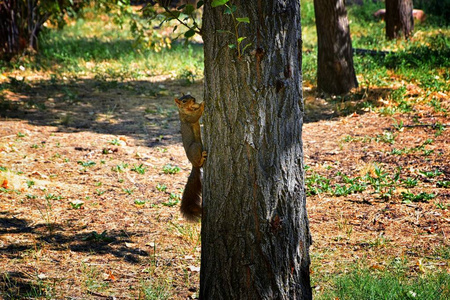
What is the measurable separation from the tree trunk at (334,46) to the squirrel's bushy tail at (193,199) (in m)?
5.80

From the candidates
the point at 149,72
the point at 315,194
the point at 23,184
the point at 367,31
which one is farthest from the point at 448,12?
the point at 23,184

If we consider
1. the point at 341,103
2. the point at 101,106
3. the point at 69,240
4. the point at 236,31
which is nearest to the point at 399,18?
the point at 341,103

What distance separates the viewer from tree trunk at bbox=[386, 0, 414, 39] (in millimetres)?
12836

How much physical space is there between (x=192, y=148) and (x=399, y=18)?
426 inches

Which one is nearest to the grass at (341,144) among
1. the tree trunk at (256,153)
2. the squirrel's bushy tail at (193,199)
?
the squirrel's bushy tail at (193,199)

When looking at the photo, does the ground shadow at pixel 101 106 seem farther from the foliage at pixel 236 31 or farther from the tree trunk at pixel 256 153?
the foliage at pixel 236 31

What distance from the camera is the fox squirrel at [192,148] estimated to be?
Result: 12.0 ft

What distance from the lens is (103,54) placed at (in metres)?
12.3

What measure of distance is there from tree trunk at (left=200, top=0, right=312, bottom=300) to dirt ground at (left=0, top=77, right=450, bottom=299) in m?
0.77

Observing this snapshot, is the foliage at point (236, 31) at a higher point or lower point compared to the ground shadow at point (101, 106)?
higher

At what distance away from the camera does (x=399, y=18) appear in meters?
12.9

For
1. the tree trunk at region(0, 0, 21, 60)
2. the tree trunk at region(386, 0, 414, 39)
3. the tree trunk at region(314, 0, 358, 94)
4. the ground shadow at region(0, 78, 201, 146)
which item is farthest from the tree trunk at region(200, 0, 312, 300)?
the tree trunk at region(386, 0, 414, 39)

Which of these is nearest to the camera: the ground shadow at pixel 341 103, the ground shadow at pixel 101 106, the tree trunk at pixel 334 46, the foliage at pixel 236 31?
the foliage at pixel 236 31

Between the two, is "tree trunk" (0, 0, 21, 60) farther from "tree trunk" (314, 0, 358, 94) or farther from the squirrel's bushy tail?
the squirrel's bushy tail
